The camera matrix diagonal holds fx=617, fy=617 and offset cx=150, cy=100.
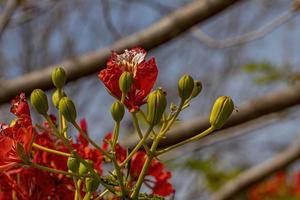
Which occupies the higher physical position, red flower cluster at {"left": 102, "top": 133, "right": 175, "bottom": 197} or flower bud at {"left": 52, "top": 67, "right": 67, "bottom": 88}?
flower bud at {"left": 52, "top": 67, "right": 67, "bottom": 88}

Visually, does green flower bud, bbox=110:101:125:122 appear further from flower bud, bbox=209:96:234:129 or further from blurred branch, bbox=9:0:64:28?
blurred branch, bbox=9:0:64:28

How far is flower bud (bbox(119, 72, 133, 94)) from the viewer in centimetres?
69

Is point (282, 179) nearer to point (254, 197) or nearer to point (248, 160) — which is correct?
point (254, 197)

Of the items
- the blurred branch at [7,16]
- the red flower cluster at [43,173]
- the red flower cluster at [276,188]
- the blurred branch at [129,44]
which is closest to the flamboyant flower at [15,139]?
the red flower cluster at [43,173]

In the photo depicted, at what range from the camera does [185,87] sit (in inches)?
27.7

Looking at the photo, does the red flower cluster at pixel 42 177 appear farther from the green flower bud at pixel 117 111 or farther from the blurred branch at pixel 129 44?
the blurred branch at pixel 129 44

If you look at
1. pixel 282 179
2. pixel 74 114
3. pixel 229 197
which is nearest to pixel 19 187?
pixel 74 114

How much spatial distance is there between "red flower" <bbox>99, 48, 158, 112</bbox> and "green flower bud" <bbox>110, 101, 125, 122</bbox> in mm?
12

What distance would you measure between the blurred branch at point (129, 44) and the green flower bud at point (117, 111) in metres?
1.32

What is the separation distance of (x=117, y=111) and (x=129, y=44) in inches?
53.7

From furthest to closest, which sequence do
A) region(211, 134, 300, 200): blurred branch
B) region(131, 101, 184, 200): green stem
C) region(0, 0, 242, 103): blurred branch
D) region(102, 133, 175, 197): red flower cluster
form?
region(211, 134, 300, 200): blurred branch, region(0, 0, 242, 103): blurred branch, region(102, 133, 175, 197): red flower cluster, region(131, 101, 184, 200): green stem

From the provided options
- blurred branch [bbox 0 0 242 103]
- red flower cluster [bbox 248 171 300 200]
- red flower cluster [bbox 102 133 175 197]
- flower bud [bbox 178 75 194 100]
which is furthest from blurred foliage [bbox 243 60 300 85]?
flower bud [bbox 178 75 194 100]

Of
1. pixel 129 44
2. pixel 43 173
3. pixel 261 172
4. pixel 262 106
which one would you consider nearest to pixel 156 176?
pixel 43 173

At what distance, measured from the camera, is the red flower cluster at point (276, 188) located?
3.42 meters
